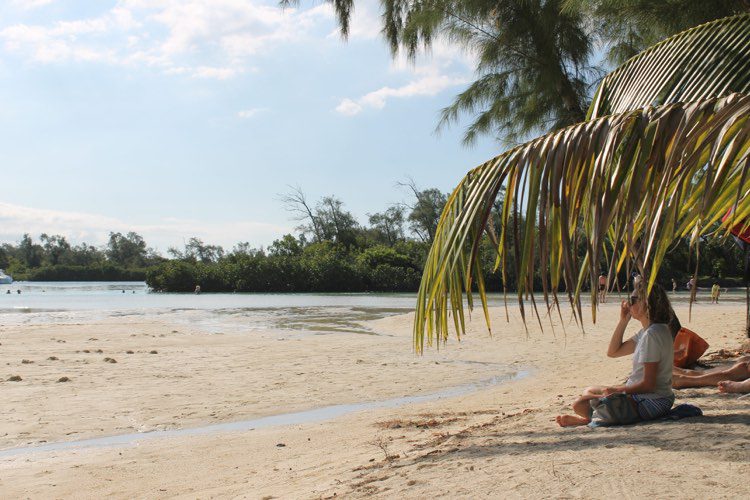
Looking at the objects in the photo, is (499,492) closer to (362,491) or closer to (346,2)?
(362,491)

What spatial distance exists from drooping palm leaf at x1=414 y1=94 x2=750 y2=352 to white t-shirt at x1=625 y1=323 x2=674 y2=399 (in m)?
1.40

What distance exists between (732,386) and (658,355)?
1.42 m

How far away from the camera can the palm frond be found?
424cm

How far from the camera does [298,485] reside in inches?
174

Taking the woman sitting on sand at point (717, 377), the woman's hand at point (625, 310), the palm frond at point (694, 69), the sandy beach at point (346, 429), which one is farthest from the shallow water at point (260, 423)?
the palm frond at point (694, 69)

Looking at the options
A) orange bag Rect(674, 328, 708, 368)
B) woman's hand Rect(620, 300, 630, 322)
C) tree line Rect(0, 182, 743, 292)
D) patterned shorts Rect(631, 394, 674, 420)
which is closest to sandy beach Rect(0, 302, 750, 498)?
patterned shorts Rect(631, 394, 674, 420)

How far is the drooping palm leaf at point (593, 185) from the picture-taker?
299 centimetres

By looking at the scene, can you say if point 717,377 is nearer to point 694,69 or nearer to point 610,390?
point 610,390

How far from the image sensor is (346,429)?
6.50 meters

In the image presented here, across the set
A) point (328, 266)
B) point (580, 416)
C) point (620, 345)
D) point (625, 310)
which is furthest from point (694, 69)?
point (328, 266)

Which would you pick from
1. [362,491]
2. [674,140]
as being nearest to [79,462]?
[362,491]

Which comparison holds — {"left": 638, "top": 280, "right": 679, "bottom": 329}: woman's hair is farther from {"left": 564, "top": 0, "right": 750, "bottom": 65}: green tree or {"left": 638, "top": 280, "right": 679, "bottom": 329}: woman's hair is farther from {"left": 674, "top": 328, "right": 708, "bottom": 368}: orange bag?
{"left": 564, "top": 0, "right": 750, "bottom": 65}: green tree

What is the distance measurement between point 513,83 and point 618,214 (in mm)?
11933

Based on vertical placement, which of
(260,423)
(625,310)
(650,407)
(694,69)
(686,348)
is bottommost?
(260,423)
